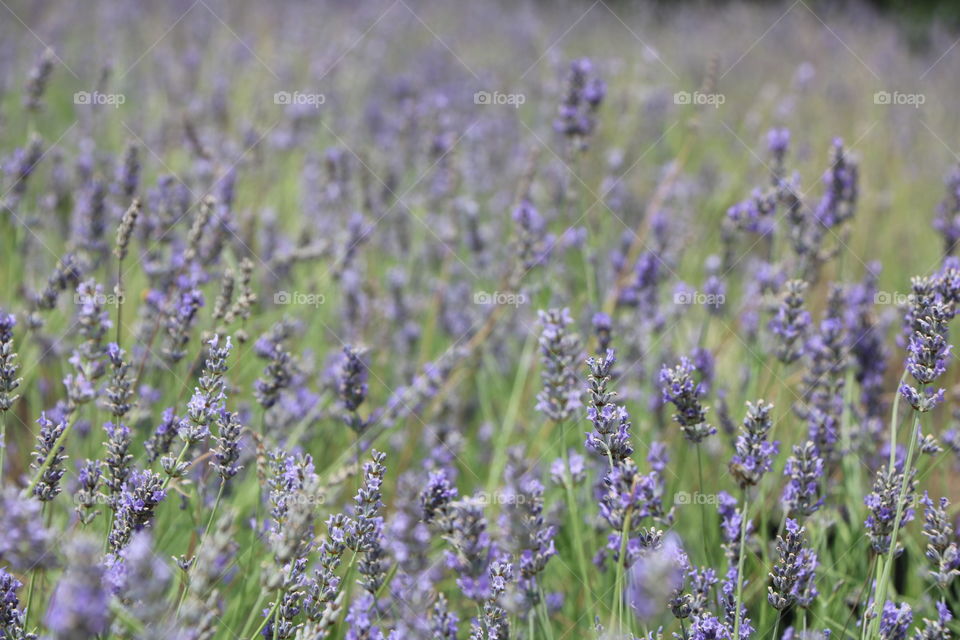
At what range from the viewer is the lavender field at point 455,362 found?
1.36m

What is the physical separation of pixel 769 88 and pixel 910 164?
3.96ft

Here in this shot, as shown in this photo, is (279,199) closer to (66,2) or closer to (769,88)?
(66,2)

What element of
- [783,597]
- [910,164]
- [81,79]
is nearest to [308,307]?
[783,597]

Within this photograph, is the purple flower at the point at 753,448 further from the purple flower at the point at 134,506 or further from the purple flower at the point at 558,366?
the purple flower at the point at 134,506

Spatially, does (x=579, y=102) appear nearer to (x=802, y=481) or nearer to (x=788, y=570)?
(x=802, y=481)

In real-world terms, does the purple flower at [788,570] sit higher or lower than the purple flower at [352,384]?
lower

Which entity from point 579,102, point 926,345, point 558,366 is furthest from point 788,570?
point 579,102

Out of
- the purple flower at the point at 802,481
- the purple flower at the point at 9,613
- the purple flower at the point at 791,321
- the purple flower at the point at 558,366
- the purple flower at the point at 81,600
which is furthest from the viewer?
the purple flower at the point at 791,321

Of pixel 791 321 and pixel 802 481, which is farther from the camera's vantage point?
pixel 791 321

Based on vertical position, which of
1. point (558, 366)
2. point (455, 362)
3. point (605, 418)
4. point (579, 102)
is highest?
point (579, 102)

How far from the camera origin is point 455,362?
2600 mm

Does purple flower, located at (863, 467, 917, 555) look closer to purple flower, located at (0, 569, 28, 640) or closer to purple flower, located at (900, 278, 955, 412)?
purple flower, located at (900, 278, 955, 412)

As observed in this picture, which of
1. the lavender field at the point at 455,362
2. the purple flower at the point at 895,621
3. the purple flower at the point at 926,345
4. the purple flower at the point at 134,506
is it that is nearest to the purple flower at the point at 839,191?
the lavender field at the point at 455,362

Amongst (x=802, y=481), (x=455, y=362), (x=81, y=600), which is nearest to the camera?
(x=81, y=600)
